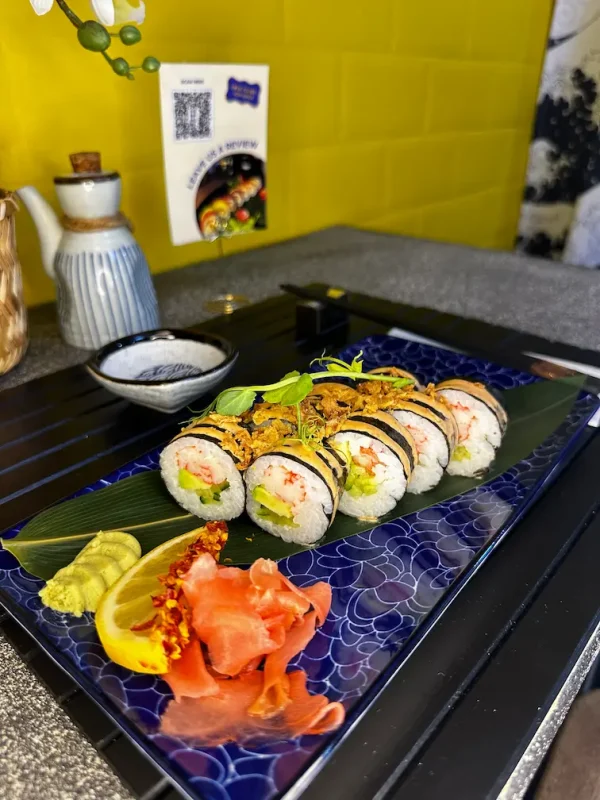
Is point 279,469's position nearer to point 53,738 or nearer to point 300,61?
point 53,738

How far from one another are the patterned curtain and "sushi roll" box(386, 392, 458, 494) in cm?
215

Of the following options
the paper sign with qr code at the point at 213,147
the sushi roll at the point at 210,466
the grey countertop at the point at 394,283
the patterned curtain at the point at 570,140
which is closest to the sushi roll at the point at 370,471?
the sushi roll at the point at 210,466

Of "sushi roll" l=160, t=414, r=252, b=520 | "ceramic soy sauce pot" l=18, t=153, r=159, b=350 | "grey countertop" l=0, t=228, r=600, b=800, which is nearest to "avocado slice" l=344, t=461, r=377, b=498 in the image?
"sushi roll" l=160, t=414, r=252, b=520

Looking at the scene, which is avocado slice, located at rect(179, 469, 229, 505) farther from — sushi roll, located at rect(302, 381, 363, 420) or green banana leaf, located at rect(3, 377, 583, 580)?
sushi roll, located at rect(302, 381, 363, 420)

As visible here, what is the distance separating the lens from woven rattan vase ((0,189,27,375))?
3.25 feet

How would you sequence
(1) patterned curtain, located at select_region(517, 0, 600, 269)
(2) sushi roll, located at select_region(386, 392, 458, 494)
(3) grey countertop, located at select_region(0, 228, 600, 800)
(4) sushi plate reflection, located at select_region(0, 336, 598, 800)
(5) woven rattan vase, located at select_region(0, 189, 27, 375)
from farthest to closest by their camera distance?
(1) patterned curtain, located at select_region(517, 0, 600, 269)
(3) grey countertop, located at select_region(0, 228, 600, 800)
(5) woven rattan vase, located at select_region(0, 189, 27, 375)
(2) sushi roll, located at select_region(386, 392, 458, 494)
(4) sushi plate reflection, located at select_region(0, 336, 598, 800)

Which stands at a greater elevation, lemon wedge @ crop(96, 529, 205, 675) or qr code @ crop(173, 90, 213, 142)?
qr code @ crop(173, 90, 213, 142)

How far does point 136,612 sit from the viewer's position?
1.83ft

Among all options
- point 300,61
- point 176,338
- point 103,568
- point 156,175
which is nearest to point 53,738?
point 103,568

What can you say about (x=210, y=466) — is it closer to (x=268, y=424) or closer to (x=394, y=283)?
(x=268, y=424)

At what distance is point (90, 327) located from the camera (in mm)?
1132

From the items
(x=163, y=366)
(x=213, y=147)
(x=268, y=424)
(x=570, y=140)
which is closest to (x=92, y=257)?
(x=163, y=366)

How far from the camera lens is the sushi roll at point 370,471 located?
719 millimetres

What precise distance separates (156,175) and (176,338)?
2.49 feet
